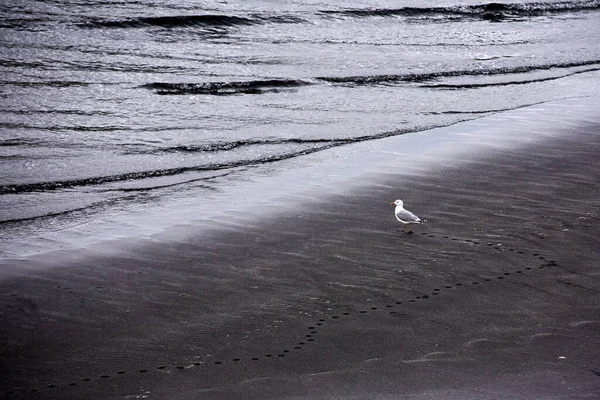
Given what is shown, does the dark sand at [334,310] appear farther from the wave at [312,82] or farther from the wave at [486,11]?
the wave at [486,11]

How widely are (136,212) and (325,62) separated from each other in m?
9.34

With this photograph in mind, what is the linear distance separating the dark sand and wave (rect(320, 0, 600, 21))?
581 inches

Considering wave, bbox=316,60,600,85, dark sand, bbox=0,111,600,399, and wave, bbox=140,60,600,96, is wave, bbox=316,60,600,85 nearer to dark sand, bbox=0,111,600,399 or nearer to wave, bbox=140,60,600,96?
wave, bbox=140,60,600,96

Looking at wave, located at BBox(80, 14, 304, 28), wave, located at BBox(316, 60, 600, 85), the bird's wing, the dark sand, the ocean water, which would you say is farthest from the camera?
wave, located at BBox(80, 14, 304, 28)

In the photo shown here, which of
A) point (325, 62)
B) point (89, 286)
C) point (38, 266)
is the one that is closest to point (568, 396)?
point (89, 286)

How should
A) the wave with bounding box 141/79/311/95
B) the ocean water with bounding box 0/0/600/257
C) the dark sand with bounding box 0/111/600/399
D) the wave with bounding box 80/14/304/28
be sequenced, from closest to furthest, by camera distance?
the dark sand with bounding box 0/111/600/399 < the ocean water with bounding box 0/0/600/257 < the wave with bounding box 141/79/311/95 < the wave with bounding box 80/14/304/28

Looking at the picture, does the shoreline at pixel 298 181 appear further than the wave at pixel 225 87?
No

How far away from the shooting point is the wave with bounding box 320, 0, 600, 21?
2361 centimetres

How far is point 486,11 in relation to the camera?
25391 mm

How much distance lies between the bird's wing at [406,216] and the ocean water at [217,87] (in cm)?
214

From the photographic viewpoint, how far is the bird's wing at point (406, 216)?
8.64m

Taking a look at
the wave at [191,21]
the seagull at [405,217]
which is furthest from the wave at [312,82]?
the seagull at [405,217]

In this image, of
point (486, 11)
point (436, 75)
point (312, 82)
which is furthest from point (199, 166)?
point (486, 11)

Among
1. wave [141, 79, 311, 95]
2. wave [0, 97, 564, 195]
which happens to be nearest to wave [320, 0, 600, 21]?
wave [141, 79, 311, 95]
